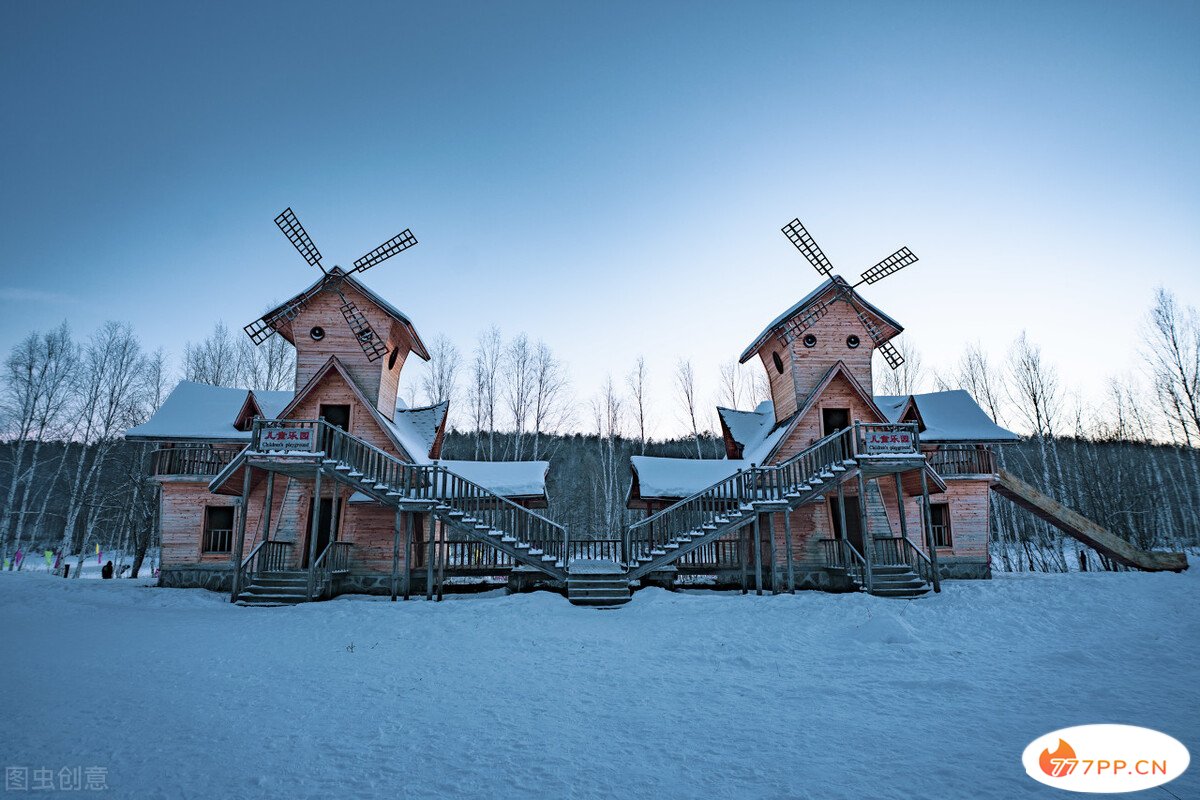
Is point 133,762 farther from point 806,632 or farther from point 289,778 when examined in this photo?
point 806,632

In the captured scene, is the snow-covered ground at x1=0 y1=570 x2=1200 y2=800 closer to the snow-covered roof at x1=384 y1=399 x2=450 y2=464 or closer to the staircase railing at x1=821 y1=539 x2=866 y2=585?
the staircase railing at x1=821 y1=539 x2=866 y2=585

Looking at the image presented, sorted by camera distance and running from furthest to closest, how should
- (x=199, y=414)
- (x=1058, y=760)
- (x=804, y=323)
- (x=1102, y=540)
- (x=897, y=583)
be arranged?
1. (x=804, y=323)
2. (x=199, y=414)
3. (x=1102, y=540)
4. (x=897, y=583)
5. (x=1058, y=760)

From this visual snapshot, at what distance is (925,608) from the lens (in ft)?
48.5

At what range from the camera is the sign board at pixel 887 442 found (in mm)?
18422

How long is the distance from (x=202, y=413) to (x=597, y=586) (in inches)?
747

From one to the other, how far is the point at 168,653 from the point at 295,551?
10229mm

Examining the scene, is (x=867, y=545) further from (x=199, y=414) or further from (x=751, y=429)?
(x=199, y=414)

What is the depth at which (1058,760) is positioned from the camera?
5188 mm

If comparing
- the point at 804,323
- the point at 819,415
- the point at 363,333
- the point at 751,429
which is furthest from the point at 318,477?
the point at 804,323

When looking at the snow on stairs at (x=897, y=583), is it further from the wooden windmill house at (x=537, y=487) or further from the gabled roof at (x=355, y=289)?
the gabled roof at (x=355, y=289)

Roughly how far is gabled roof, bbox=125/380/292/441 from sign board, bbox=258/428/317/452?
16.6ft

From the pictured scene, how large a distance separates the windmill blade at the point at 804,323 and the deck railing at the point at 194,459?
23.3 meters

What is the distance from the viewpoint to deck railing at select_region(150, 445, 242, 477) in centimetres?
2197

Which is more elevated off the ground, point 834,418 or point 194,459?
point 834,418
